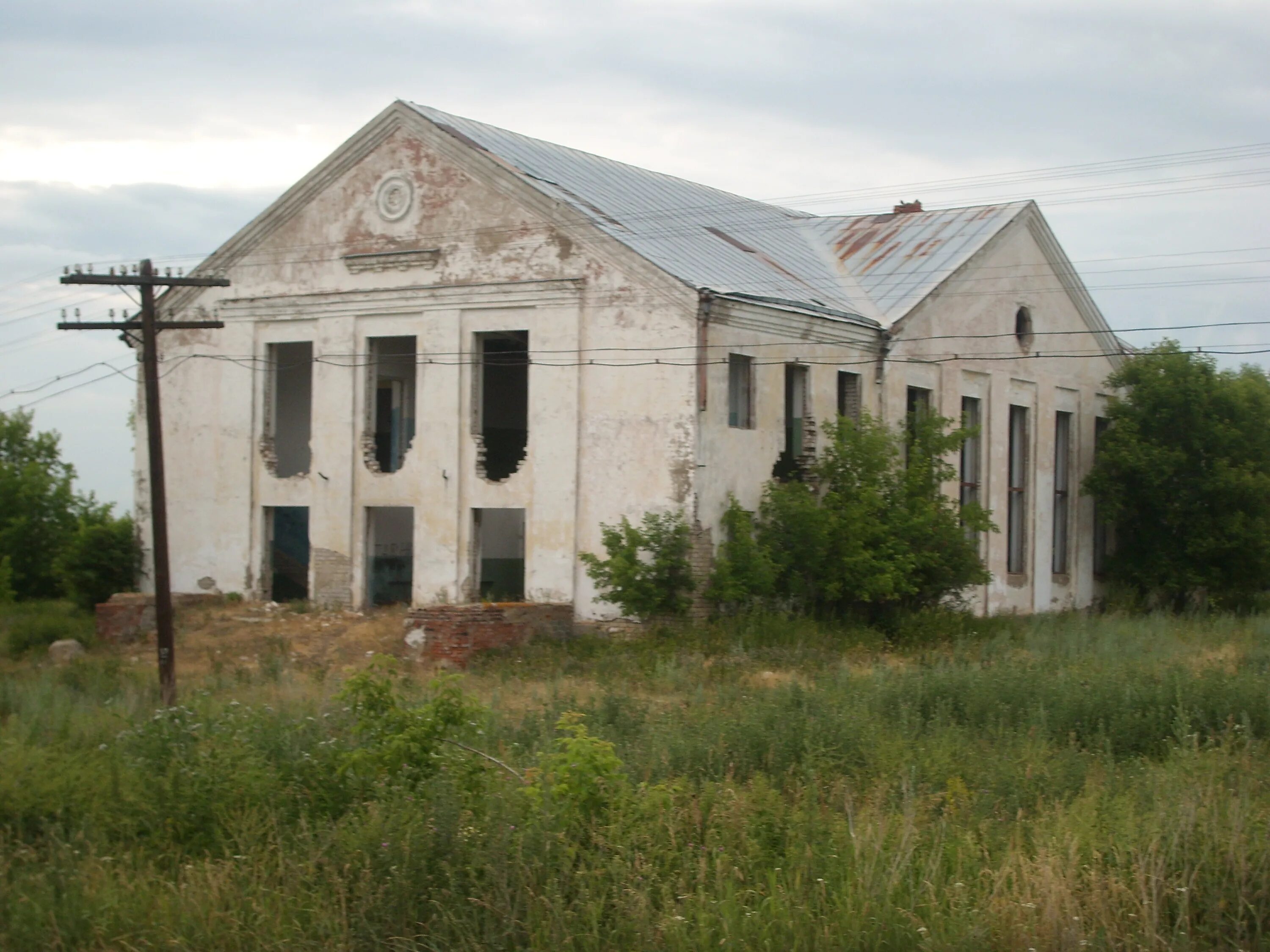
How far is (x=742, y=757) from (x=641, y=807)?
8.72 ft

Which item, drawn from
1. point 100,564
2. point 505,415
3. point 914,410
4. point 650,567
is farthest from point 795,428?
point 100,564

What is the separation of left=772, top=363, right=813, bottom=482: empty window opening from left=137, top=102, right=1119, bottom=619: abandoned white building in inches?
2.2

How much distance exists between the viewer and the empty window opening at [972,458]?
26453mm

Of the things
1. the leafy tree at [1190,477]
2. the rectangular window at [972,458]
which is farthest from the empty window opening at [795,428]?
the leafy tree at [1190,477]

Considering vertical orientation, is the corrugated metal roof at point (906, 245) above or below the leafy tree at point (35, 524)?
above

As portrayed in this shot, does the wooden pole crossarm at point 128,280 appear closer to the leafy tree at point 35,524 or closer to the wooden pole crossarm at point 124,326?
the wooden pole crossarm at point 124,326

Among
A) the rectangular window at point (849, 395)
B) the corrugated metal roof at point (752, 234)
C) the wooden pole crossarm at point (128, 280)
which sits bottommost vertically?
the rectangular window at point (849, 395)

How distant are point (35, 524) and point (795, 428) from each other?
18.7 metres

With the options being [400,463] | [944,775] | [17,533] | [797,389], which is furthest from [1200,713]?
[17,533]

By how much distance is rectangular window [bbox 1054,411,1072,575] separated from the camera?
29734 mm

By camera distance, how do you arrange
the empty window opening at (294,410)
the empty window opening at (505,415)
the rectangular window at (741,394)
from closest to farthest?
the rectangular window at (741,394) < the empty window opening at (294,410) < the empty window opening at (505,415)

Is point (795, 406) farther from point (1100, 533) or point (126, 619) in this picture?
point (126, 619)

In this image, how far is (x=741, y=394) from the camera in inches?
864

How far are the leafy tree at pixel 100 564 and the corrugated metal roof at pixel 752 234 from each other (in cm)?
983
